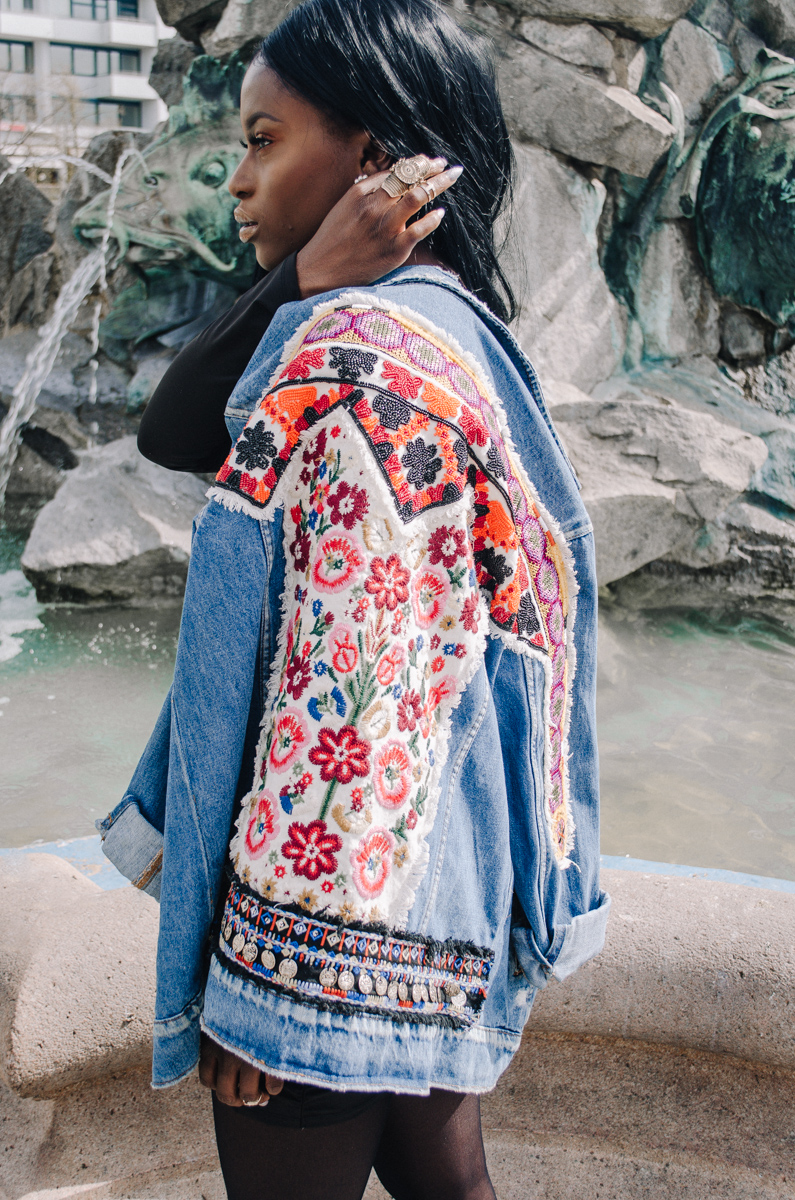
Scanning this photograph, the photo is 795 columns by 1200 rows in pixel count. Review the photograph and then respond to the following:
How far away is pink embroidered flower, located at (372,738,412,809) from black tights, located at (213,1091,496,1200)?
0.35 m

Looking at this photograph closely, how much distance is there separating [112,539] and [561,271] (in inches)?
116

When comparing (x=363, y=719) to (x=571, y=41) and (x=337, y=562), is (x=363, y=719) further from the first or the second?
(x=571, y=41)

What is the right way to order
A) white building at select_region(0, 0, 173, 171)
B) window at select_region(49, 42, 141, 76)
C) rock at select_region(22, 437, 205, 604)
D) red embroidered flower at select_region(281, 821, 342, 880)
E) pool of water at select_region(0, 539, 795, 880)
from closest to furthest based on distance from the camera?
red embroidered flower at select_region(281, 821, 342, 880) → pool of water at select_region(0, 539, 795, 880) → rock at select_region(22, 437, 205, 604) → white building at select_region(0, 0, 173, 171) → window at select_region(49, 42, 141, 76)

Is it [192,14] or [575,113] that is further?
[192,14]

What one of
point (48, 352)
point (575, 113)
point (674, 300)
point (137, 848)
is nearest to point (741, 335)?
point (674, 300)

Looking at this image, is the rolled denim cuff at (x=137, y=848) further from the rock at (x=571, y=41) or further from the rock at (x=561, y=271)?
the rock at (x=571, y=41)

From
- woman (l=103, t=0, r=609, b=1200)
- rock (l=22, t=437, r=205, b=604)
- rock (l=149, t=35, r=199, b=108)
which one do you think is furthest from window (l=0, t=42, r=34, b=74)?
woman (l=103, t=0, r=609, b=1200)

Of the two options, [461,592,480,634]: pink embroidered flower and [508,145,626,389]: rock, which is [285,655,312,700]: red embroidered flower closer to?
[461,592,480,634]: pink embroidered flower

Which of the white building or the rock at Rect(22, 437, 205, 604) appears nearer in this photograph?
the rock at Rect(22, 437, 205, 604)

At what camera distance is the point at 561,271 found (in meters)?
5.25

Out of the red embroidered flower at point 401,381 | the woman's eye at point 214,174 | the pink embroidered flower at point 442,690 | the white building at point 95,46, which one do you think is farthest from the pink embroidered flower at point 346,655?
the white building at point 95,46

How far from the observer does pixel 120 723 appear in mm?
4262

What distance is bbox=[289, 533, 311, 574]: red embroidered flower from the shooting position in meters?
0.88

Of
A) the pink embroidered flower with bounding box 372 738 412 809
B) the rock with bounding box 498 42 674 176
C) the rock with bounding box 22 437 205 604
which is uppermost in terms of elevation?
the rock with bounding box 498 42 674 176
